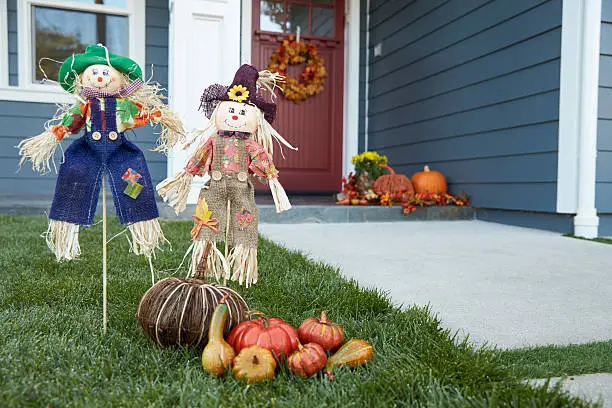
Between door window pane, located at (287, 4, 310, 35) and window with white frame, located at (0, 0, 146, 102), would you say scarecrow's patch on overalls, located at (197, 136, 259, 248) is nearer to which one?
window with white frame, located at (0, 0, 146, 102)

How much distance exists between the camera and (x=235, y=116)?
5.85 ft

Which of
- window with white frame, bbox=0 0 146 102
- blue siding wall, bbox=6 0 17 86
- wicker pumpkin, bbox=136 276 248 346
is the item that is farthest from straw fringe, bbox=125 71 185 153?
blue siding wall, bbox=6 0 17 86

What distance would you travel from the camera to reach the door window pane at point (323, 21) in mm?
6551

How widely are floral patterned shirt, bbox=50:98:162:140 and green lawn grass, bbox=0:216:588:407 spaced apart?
0.59m

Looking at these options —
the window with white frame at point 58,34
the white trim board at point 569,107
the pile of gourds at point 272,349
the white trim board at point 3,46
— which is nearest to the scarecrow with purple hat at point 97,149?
the pile of gourds at point 272,349

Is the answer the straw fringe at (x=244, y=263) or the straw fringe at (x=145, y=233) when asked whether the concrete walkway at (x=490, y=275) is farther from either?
the straw fringe at (x=145, y=233)

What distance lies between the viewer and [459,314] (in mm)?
1874

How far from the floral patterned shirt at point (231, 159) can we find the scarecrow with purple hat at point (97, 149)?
187 millimetres

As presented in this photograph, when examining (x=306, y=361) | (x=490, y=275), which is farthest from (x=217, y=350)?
(x=490, y=275)

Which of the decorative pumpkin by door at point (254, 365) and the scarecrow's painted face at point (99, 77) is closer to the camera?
the decorative pumpkin by door at point (254, 365)

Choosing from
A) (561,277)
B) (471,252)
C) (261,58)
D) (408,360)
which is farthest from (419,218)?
(408,360)

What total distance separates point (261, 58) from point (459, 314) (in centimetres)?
509

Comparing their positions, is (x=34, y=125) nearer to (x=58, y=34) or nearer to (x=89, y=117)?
(x=58, y=34)

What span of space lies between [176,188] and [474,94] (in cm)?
395
